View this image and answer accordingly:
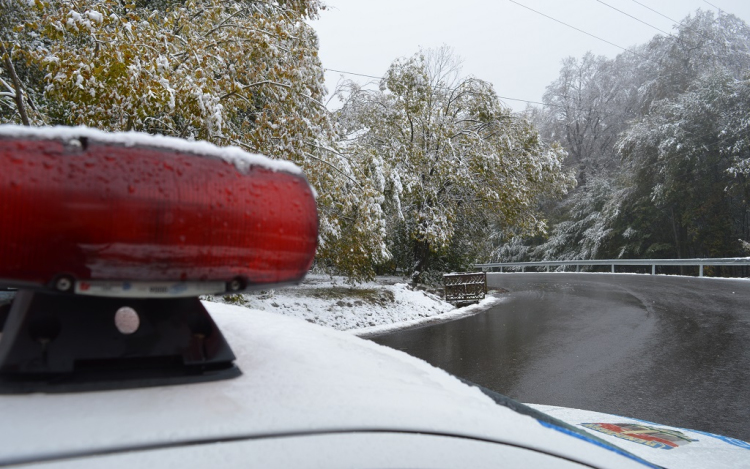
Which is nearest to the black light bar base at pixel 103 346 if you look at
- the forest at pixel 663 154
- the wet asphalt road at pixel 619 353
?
the wet asphalt road at pixel 619 353

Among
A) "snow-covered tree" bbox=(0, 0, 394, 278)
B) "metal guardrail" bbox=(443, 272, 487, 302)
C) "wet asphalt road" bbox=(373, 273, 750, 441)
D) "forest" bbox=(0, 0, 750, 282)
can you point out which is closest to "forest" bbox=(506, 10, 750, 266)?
"forest" bbox=(0, 0, 750, 282)

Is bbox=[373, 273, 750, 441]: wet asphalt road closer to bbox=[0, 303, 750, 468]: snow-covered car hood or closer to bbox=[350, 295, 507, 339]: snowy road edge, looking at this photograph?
bbox=[350, 295, 507, 339]: snowy road edge

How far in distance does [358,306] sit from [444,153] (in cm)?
763

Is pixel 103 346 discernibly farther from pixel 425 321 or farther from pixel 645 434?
pixel 425 321

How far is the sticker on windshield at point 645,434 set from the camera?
2.05 metres

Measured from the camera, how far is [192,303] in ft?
3.27

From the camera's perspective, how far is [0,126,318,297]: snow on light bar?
730 millimetres

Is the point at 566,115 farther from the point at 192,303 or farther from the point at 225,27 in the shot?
→ the point at 192,303

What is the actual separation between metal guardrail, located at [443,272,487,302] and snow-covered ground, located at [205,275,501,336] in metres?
1.35

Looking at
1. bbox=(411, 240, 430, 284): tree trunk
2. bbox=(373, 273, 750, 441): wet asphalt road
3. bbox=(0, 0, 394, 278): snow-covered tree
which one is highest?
bbox=(0, 0, 394, 278): snow-covered tree

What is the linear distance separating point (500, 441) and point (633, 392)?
641 cm

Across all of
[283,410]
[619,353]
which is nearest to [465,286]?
[619,353]

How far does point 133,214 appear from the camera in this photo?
0.77 metres

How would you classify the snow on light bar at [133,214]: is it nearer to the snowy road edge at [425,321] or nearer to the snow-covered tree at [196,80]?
the snow-covered tree at [196,80]
